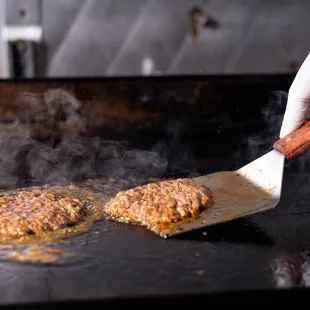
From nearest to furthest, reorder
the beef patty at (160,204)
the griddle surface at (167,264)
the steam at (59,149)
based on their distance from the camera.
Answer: the griddle surface at (167,264)
the beef patty at (160,204)
the steam at (59,149)

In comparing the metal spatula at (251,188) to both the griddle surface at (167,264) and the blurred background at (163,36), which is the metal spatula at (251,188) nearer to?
the griddle surface at (167,264)

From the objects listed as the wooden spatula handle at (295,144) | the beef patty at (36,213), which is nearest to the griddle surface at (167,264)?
the beef patty at (36,213)

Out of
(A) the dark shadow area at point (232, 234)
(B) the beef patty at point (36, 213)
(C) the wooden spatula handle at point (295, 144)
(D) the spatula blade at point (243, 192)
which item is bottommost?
(A) the dark shadow area at point (232, 234)

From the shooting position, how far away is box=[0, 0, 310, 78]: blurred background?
350 centimetres

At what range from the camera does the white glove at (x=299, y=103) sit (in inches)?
81.2

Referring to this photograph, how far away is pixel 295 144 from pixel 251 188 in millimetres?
240

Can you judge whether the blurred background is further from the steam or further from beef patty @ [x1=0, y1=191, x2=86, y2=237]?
beef patty @ [x1=0, y1=191, x2=86, y2=237]

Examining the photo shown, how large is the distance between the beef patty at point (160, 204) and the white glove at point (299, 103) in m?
0.44

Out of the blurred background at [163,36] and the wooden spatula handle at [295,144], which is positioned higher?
the blurred background at [163,36]

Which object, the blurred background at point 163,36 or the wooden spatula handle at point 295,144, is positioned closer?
the wooden spatula handle at point 295,144

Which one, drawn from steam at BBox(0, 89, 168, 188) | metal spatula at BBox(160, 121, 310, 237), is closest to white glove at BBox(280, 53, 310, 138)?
metal spatula at BBox(160, 121, 310, 237)

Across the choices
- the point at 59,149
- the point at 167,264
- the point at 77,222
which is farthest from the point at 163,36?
the point at 167,264

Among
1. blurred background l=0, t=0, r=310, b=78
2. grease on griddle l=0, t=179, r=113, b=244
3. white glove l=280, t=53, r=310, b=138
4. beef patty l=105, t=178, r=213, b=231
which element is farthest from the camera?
blurred background l=0, t=0, r=310, b=78

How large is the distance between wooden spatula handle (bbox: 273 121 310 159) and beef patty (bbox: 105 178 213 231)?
1.06 feet
